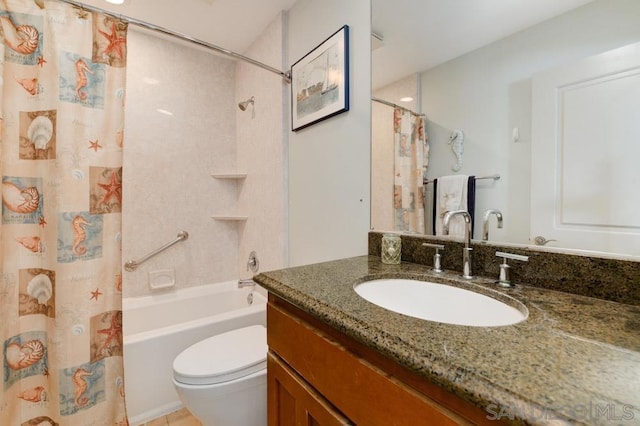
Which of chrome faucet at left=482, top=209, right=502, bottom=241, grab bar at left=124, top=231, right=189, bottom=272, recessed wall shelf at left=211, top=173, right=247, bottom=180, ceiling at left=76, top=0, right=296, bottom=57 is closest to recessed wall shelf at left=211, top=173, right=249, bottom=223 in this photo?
recessed wall shelf at left=211, top=173, right=247, bottom=180

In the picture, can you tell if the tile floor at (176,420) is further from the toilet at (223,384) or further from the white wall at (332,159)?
the white wall at (332,159)

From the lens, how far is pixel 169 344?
1.51 metres

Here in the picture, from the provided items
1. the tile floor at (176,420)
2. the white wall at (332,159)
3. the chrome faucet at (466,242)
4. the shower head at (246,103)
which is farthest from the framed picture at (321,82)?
the tile floor at (176,420)

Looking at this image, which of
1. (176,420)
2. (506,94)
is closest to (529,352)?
(506,94)

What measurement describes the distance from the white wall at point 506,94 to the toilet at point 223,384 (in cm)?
106

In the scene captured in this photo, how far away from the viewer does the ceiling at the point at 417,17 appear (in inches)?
31.9

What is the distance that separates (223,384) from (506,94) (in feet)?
4.72

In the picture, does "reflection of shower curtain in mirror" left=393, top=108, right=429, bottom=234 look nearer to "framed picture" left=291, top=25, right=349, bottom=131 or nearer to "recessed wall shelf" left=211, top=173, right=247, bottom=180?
"framed picture" left=291, top=25, right=349, bottom=131

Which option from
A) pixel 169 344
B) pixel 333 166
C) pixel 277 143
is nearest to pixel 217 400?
pixel 169 344

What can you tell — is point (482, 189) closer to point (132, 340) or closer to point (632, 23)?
point (632, 23)

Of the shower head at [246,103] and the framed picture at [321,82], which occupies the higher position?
the shower head at [246,103]

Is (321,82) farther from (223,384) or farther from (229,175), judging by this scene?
(223,384)

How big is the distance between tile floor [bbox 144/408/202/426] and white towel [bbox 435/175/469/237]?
1637mm

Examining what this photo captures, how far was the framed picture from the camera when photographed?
4.27 ft
